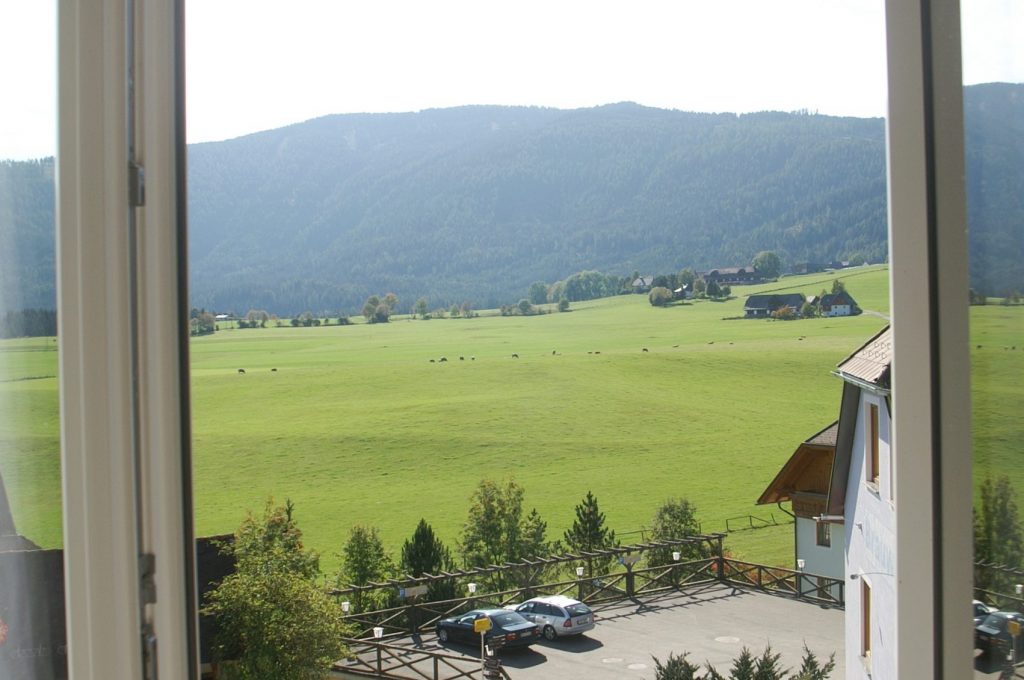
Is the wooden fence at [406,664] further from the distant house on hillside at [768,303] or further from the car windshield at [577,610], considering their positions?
the distant house on hillside at [768,303]

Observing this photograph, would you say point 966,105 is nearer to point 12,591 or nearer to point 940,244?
point 940,244

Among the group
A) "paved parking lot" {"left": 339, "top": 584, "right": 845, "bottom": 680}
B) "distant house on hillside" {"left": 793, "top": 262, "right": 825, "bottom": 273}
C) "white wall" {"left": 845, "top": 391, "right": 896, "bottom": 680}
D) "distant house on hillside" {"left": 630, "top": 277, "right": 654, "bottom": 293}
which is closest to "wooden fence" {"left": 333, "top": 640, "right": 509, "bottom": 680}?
"paved parking lot" {"left": 339, "top": 584, "right": 845, "bottom": 680}

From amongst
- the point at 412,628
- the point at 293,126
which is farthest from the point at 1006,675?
the point at 293,126

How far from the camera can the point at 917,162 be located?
75cm

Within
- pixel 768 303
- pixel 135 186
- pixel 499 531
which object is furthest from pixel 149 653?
pixel 768 303

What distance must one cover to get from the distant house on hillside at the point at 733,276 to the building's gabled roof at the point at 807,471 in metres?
1.39

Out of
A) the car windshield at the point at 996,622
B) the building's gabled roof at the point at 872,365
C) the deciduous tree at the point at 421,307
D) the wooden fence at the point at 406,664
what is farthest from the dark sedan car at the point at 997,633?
the deciduous tree at the point at 421,307

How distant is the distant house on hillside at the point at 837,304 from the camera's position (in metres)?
6.68

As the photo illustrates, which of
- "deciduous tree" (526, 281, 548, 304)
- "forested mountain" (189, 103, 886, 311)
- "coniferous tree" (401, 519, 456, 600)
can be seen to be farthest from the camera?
"deciduous tree" (526, 281, 548, 304)

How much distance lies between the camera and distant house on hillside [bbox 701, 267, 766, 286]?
275 inches

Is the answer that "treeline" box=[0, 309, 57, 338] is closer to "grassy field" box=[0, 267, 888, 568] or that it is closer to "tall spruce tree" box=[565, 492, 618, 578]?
"tall spruce tree" box=[565, 492, 618, 578]

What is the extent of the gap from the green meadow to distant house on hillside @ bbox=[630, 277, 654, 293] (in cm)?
12

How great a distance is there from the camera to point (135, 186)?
89cm

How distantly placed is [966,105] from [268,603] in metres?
3.82
